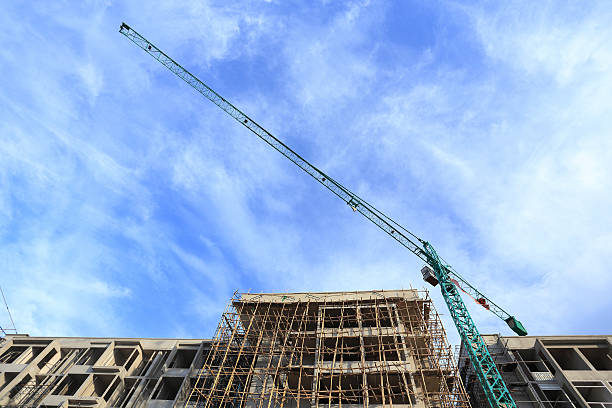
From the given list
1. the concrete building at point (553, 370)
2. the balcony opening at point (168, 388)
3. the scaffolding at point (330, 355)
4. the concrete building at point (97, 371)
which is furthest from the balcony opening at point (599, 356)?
the balcony opening at point (168, 388)

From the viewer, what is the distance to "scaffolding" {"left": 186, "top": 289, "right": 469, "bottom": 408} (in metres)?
24.8

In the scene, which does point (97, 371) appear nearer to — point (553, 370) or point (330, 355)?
point (330, 355)

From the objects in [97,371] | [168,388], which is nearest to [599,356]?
[168,388]

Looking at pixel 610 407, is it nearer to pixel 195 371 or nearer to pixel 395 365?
pixel 395 365

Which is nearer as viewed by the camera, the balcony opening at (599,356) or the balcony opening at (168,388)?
the balcony opening at (599,356)

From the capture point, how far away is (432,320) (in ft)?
99.2

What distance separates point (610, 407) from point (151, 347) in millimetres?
36575

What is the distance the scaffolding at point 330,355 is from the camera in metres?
24.8

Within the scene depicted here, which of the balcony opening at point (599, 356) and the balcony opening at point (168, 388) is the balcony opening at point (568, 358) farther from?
the balcony opening at point (168, 388)

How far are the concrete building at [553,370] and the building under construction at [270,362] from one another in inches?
267

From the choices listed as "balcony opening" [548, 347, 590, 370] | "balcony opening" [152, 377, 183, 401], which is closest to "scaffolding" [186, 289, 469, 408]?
"balcony opening" [152, 377, 183, 401]

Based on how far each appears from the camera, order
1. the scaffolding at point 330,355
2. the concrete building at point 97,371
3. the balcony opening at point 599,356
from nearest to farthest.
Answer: the scaffolding at point 330,355 → the concrete building at point 97,371 → the balcony opening at point 599,356

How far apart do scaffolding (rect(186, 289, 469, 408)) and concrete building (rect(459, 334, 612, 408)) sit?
6.57 metres

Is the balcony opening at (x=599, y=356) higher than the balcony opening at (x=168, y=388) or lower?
higher
